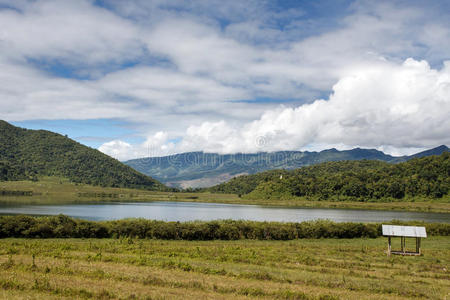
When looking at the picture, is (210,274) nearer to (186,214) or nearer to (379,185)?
(186,214)

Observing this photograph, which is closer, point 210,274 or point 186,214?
point 210,274

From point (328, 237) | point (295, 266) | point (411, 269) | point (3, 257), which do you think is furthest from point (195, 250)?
point (328, 237)

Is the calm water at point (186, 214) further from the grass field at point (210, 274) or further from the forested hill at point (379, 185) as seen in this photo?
the forested hill at point (379, 185)

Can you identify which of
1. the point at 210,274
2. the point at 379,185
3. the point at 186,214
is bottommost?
the point at 186,214

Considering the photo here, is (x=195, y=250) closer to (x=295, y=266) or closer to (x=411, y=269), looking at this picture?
(x=295, y=266)

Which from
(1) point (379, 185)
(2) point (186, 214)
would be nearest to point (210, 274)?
(2) point (186, 214)

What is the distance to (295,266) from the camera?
24.7 metres

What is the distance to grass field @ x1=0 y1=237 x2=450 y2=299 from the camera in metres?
16.3

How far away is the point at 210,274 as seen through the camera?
20.9m

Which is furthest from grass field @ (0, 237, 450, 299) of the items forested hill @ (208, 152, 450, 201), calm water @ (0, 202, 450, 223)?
forested hill @ (208, 152, 450, 201)

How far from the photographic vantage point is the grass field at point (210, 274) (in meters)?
16.3

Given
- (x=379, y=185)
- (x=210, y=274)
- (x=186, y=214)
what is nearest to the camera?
A: (x=210, y=274)

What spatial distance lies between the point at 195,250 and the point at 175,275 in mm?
10405

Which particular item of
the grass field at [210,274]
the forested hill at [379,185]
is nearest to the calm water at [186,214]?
the grass field at [210,274]
